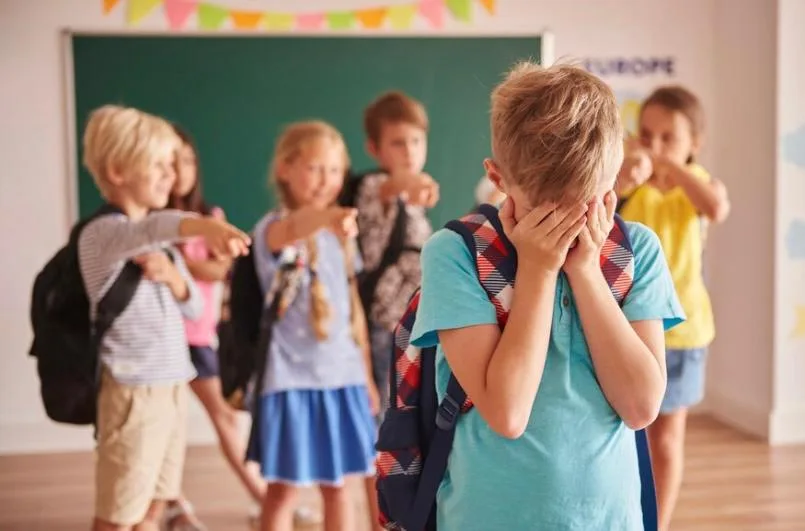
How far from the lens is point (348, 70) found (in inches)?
169

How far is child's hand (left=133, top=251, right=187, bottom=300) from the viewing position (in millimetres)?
2219

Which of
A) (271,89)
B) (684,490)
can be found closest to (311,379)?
(684,490)

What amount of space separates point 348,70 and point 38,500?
6.95ft

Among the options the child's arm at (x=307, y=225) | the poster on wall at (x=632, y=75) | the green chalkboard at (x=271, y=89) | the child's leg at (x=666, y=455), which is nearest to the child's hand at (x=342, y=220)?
the child's arm at (x=307, y=225)

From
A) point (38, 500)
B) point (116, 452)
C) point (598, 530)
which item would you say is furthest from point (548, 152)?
point (38, 500)

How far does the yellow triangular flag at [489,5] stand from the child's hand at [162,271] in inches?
96.3

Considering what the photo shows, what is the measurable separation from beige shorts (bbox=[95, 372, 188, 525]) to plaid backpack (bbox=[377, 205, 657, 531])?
92 centimetres

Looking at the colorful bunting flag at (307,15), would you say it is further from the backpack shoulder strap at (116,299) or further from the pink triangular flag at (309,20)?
the backpack shoulder strap at (116,299)

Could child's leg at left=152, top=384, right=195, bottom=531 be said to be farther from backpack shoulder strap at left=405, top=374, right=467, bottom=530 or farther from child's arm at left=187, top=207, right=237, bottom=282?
backpack shoulder strap at left=405, top=374, right=467, bottom=530

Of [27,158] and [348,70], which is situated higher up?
[348,70]

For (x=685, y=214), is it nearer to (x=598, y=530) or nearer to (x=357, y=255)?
(x=357, y=255)

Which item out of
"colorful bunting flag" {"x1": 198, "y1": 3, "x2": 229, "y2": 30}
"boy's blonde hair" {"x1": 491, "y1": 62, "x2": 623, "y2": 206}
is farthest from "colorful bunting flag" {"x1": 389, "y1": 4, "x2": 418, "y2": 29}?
"boy's blonde hair" {"x1": 491, "y1": 62, "x2": 623, "y2": 206}

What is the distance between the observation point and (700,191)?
2695mm

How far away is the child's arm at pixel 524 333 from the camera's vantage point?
1169 mm
